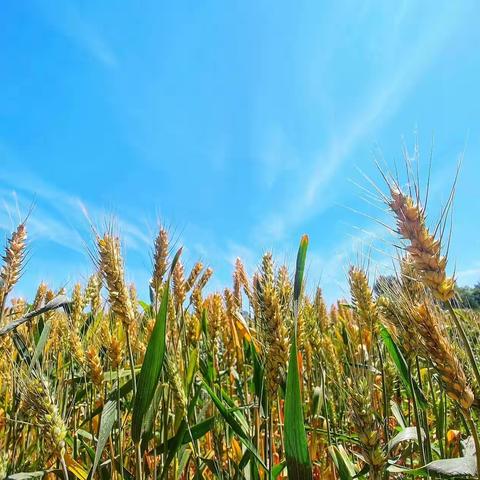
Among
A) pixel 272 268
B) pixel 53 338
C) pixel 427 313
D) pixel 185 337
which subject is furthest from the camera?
pixel 53 338

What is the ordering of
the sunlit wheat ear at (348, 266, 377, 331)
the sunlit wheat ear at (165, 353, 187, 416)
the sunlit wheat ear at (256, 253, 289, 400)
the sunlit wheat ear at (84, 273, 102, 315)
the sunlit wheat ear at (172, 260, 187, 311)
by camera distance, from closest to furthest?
the sunlit wheat ear at (256, 253, 289, 400) < the sunlit wheat ear at (165, 353, 187, 416) < the sunlit wheat ear at (348, 266, 377, 331) < the sunlit wheat ear at (172, 260, 187, 311) < the sunlit wheat ear at (84, 273, 102, 315)

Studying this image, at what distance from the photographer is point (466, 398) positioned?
1045 mm

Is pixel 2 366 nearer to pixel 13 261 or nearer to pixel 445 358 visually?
pixel 13 261

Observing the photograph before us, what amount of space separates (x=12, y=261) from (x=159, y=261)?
2.62ft

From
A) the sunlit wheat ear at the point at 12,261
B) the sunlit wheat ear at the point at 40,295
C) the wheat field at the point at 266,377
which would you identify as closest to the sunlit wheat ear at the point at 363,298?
the wheat field at the point at 266,377

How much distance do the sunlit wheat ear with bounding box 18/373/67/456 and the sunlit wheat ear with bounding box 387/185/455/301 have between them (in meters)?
1.29

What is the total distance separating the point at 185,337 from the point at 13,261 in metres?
1.02

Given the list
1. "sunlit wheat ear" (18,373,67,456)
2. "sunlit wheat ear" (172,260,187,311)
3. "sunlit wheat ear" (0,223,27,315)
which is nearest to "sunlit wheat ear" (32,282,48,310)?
"sunlit wheat ear" (0,223,27,315)

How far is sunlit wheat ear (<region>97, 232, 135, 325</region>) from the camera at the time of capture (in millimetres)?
1600

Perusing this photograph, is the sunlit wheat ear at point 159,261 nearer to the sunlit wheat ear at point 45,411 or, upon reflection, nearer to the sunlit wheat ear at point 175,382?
the sunlit wheat ear at point 175,382

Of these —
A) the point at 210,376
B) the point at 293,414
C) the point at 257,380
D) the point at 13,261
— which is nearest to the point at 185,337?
the point at 210,376

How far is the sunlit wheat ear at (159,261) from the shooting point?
80.3 inches

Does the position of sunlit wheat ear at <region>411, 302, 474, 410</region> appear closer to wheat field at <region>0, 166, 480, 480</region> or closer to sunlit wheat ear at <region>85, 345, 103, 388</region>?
wheat field at <region>0, 166, 480, 480</region>

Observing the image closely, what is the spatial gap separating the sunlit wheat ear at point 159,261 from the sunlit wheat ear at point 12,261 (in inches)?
29.0
